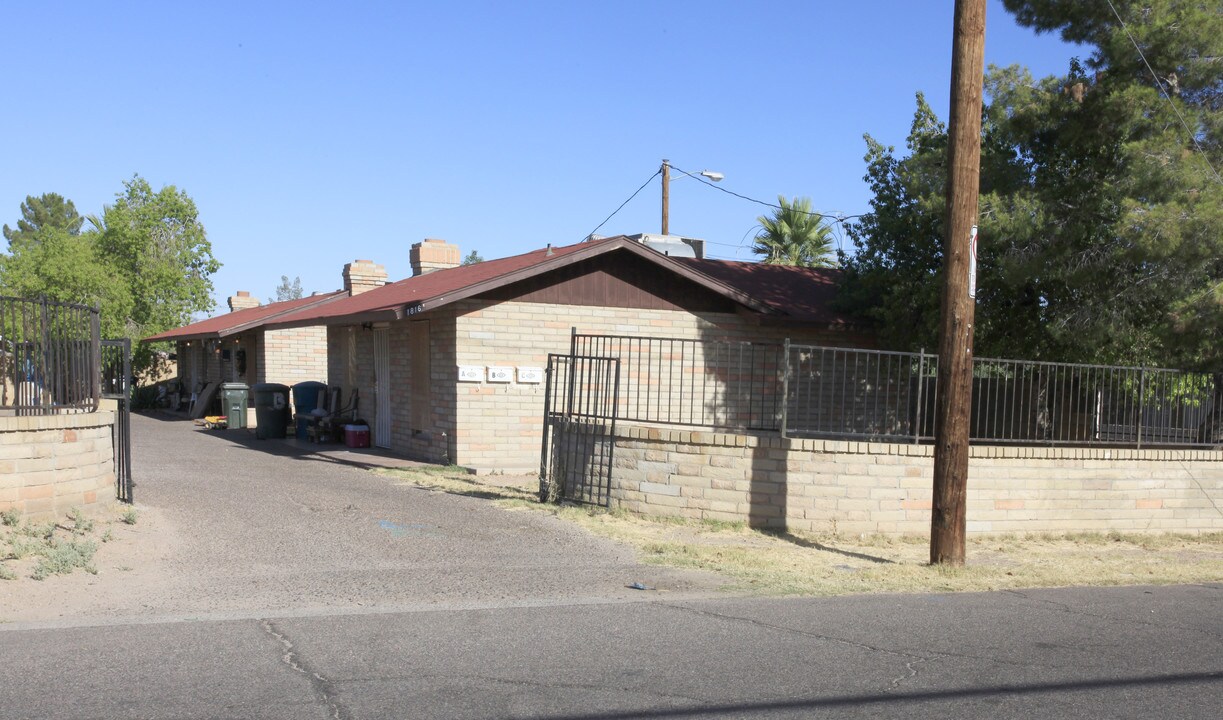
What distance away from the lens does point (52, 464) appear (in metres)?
10.1

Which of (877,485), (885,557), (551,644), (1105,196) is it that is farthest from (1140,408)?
(551,644)

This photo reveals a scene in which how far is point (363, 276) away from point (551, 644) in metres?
20.1

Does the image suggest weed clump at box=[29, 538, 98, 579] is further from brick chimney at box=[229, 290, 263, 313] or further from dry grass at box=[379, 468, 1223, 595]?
brick chimney at box=[229, 290, 263, 313]

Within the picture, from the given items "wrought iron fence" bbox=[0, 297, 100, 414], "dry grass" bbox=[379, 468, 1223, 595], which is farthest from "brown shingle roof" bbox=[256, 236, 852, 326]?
"wrought iron fence" bbox=[0, 297, 100, 414]

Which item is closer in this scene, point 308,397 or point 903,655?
point 903,655

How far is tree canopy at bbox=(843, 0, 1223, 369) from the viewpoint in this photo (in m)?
12.0

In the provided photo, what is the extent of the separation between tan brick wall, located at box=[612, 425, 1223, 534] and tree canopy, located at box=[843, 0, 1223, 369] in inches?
73.4

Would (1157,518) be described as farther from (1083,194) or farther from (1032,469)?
(1083,194)

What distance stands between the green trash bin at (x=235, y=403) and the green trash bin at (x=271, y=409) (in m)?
3.76

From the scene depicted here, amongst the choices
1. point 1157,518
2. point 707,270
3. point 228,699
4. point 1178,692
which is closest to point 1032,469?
point 1157,518

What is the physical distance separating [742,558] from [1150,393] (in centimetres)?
665

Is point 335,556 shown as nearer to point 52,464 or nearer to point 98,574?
point 98,574

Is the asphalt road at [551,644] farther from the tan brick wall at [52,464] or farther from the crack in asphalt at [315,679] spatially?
the tan brick wall at [52,464]

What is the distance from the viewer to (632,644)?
6.79 meters
